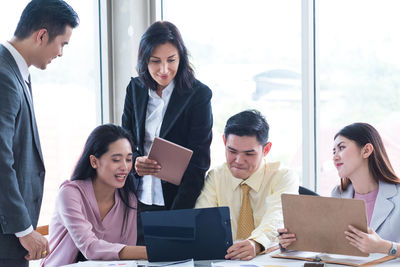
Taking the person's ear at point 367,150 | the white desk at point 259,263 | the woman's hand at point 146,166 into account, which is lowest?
the white desk at point 259,263

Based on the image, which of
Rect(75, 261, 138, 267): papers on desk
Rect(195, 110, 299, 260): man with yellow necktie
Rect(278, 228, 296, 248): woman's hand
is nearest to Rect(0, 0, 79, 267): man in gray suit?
Rect(75, 261, 138, 267): papers on desk

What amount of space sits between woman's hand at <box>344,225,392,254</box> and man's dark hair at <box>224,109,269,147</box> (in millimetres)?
635

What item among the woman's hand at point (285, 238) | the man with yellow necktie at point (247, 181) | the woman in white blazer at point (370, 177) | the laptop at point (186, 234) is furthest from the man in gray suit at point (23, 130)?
the woman in white blazer at point (370, 177)

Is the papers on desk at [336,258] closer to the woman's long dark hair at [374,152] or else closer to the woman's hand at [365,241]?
the woman's hand at [365,241]

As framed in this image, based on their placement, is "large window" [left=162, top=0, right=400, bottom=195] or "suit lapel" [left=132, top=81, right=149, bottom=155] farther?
"large window" [left=162, top=0, right=400, bottom=195]

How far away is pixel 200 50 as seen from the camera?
364 cm

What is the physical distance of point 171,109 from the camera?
2627mm

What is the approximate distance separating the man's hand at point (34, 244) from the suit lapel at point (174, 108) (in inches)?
31.0

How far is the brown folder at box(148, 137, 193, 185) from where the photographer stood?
2.38 metres

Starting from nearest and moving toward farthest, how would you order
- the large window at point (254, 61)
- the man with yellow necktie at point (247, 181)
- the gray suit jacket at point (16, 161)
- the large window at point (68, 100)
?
the gray suit jacket at point (16, 161) < the man with yellow necktie at point (247, 181) < the large window at point (254, 61) < the large window at point (68, 100)

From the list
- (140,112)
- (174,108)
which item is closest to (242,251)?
(174,108)

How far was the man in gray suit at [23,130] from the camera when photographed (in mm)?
1991

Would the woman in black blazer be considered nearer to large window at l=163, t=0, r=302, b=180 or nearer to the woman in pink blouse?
the woman in pink blouse

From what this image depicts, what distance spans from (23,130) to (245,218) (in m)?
0.99
